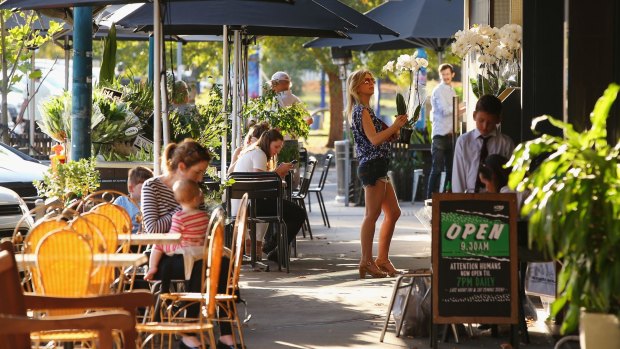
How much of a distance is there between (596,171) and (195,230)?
3.19 metres

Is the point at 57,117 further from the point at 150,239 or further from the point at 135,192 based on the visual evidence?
the point at 150,239

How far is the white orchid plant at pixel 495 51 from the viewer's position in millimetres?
10656

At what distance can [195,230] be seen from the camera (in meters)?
8.14

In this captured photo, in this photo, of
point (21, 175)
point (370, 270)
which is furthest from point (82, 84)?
point (370, 270)

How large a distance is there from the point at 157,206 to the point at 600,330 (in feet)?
12.5

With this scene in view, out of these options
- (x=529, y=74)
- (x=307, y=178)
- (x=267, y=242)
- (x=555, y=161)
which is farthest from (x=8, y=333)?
(x=307, y=178)

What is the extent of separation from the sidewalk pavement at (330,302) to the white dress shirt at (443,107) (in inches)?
96.3

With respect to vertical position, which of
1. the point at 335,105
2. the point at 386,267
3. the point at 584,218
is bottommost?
the point at 386,267

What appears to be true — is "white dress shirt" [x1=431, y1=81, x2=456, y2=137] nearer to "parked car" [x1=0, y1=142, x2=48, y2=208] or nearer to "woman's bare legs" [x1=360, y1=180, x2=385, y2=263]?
"woman's bare legs" [x1=360, y1=180, x2=385, y2=263]

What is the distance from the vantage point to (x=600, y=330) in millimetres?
5723

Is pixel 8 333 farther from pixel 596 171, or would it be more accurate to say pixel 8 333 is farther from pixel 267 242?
pixel 267 242

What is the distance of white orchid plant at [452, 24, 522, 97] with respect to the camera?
10.7 metres

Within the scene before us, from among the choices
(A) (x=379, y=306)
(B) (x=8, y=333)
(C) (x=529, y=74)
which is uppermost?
(C) (x=529, y=74)

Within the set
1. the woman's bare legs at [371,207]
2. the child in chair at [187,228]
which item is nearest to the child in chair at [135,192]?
the child in chair at [187,228]
